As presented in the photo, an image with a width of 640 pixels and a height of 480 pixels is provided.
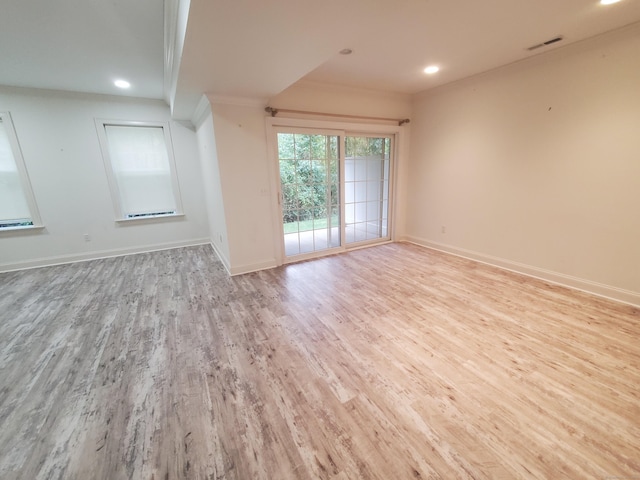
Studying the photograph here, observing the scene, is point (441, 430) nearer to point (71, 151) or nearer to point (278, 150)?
point (278, 150)

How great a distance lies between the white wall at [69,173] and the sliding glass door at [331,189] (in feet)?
8.02

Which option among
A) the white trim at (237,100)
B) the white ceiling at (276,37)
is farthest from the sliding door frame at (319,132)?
the white ceiling at (276,37)

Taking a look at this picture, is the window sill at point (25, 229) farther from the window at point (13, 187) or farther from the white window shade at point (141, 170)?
the white window shade at point (141, 170)

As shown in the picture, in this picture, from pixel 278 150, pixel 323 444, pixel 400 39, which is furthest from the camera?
pixel 278 150

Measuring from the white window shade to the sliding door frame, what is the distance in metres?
2.38

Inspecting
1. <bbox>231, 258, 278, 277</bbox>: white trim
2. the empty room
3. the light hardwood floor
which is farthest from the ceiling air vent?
<bbox>231, 258, 278, 277</bbox>: white trim

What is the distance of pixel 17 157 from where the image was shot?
12.2ft

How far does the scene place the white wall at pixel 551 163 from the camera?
2.46 meters

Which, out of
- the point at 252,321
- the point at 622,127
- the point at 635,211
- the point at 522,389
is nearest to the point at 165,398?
the point at 252,321

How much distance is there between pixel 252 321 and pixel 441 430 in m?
1.70

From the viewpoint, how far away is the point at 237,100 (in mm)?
3162

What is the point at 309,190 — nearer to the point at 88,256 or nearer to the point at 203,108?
the point at 203,108

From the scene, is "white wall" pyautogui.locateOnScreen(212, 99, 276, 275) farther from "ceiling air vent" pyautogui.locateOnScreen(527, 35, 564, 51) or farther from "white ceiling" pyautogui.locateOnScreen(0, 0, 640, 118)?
"ceiling air vent" pyautogui.locateOnScreen(527, 35, 564, 51)

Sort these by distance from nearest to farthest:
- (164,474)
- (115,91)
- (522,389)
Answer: (164,474) < (522,389) < (115,91)
